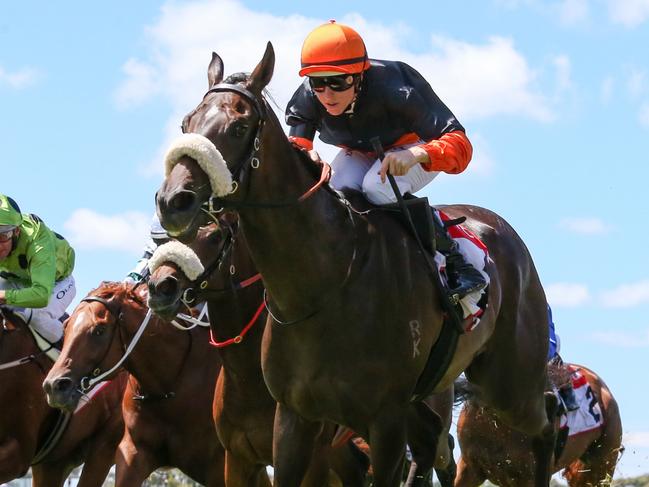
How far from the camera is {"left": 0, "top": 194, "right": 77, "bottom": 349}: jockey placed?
422 inches

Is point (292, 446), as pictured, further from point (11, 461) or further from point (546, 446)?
point (11, 461)

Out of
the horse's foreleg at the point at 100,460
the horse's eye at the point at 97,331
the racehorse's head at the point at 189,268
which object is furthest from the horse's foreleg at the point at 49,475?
the racehorse's head at the point at 189,268

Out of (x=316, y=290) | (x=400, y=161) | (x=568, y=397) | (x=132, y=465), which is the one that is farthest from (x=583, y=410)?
(x=316, y=290)

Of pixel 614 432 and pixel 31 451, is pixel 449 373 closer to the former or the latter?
pixel 31 451

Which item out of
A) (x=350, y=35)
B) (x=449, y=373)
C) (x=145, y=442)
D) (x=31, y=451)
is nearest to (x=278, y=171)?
(x=350, y=35)

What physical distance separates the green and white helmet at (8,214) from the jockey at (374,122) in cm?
353

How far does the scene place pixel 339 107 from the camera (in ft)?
25.3

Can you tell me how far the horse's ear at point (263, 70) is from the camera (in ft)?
22.5

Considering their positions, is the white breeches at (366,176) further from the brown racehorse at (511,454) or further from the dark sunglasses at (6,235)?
the brown racehorse at (511,454)

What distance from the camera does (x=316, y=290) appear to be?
712 centimetres

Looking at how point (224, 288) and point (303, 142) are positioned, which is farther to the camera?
point (224, 288)

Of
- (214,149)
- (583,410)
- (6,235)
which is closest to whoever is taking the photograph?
(214,149)

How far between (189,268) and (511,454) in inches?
224

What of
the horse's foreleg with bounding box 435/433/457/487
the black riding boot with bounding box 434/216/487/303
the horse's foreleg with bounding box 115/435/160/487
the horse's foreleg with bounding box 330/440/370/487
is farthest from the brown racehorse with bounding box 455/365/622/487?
the black riding boot with bounding box 434/216/487/303
